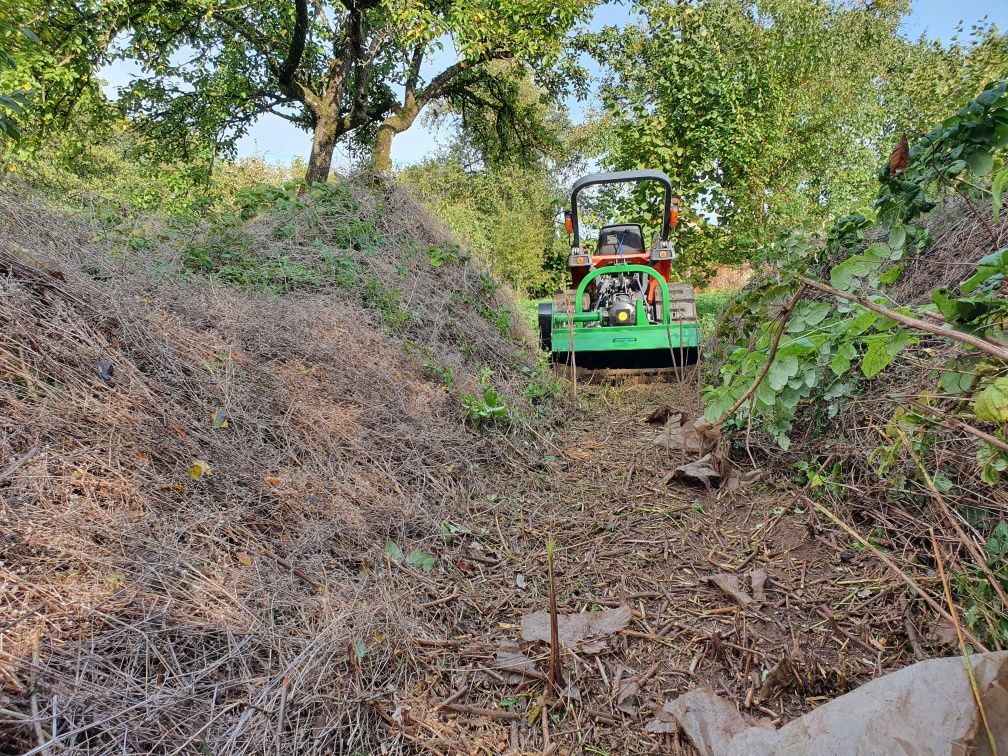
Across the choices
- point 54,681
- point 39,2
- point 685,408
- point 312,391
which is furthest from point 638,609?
point 39,2

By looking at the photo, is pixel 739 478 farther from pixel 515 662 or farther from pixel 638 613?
pixel 515 662

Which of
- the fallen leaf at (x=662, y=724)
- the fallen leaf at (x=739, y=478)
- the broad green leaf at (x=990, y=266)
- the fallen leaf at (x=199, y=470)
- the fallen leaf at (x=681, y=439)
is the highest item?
the broad green leaf at (x=990, y=266)

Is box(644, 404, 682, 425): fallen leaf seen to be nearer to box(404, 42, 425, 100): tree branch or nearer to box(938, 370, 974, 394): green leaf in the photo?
box(938, 370, 974, 394): green leaf

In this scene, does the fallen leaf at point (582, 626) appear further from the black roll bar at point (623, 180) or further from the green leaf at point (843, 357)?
the black roll bar at point (623, 180)

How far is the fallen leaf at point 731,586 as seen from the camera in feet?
8.96

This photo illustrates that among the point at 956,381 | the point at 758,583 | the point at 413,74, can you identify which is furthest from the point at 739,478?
the point at 413,74

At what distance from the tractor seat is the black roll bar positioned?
38cm

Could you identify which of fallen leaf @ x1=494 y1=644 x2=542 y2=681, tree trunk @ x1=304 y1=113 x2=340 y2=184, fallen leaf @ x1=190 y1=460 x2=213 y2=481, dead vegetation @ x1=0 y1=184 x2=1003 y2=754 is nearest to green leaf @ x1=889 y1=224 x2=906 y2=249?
dead vegetation @ x1=0 y1=184 x2=1003 y2=754

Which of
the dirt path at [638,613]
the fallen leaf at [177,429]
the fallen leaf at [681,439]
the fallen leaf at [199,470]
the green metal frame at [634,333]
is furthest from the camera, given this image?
the green metal frame at [634,333]

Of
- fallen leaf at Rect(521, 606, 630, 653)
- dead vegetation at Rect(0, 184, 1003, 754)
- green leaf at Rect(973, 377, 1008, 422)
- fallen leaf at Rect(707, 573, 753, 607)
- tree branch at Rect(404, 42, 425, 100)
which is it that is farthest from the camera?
tree branch at Rect(404, 42, 425, 100)

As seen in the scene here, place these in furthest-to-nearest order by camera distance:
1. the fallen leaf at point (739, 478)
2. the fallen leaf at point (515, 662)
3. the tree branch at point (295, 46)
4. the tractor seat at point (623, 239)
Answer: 1. the tree branch at point (295, 46)
2. the tractor seat at point (623, 239)
3. the fallen leaf at point (739, 478)
4. the fallen leaf at point (515, 662)

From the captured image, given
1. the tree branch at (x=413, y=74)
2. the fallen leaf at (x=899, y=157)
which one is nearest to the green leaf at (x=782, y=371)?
the fallen leaf at (x=899, y=157)

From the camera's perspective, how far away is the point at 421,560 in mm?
3109

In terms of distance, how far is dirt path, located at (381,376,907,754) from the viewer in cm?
218
